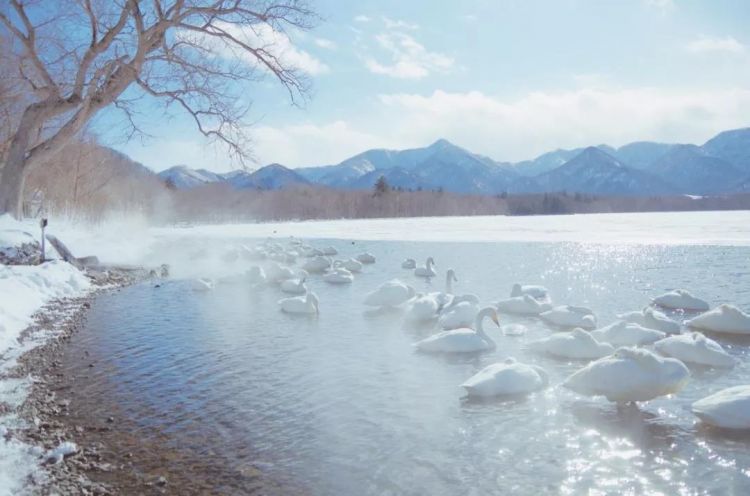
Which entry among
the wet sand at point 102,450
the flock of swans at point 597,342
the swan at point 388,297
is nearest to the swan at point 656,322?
the flock of swans at point 597,342

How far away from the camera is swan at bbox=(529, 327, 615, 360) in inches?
355

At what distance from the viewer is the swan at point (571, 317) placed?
11273 millimetres

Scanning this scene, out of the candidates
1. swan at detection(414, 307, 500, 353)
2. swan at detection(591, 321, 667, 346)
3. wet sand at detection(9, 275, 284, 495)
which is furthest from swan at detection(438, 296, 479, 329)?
wet sand at detection(9, 275, 284, 495)

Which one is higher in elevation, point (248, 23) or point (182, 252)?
point (248, 23)

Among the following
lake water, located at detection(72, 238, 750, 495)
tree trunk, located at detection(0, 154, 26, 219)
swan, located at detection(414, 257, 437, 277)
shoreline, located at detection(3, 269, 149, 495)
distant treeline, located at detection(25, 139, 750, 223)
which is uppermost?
distant treeline, located at detection(25, 139, 750, 223)

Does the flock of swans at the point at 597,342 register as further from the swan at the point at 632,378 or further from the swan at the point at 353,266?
the swan at the point at 353,266

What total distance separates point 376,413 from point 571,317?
649 cm

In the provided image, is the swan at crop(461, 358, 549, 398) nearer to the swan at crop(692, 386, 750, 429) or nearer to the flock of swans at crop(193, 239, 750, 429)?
the flock of swans at crop(193, 239, 750, 429)

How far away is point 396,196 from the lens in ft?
329

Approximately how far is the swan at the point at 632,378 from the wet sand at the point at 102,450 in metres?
4.18

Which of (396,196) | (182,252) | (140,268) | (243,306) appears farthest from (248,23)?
(396,196)

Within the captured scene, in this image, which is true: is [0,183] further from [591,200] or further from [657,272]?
[591,200]

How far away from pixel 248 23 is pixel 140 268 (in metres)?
12.0

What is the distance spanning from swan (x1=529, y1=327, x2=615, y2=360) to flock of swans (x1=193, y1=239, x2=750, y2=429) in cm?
2
